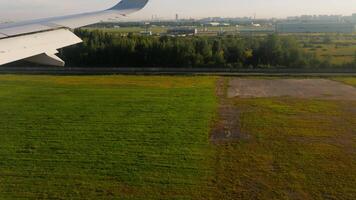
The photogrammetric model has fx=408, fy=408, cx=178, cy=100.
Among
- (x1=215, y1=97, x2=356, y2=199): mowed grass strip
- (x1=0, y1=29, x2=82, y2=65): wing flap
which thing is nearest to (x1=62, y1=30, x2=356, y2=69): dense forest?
(x1=215, y1=97, x2=356, y2=199): mowed grass strip

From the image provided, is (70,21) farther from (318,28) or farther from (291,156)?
(318,28)

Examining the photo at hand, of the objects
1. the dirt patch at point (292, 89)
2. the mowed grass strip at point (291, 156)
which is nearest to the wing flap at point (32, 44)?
the mowed grass strip at point (291, 156)

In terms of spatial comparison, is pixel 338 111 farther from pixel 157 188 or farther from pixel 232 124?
pixel 157 188

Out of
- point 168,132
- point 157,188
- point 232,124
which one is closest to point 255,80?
point 232,124

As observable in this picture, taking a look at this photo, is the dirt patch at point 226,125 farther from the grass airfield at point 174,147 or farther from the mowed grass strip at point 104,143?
the mowed grass strip at point 104,143

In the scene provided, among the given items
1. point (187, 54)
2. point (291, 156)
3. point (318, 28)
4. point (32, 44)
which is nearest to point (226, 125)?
point (291, 156)

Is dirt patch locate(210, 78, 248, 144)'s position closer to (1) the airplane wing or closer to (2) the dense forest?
(1) the airplane wing
